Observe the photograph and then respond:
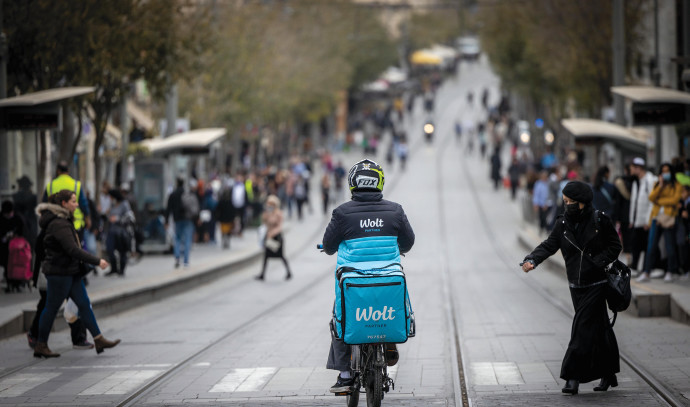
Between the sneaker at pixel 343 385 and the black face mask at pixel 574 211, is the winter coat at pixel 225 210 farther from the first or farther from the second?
the sneaker at pixel 343 385

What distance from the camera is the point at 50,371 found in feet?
39.0

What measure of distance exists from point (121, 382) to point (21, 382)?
897 millimetres

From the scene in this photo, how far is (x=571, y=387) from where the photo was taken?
985 cm

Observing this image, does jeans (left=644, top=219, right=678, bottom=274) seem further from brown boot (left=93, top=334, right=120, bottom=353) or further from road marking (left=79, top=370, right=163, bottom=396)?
road marking (left=79, top=370, right=163, bottom=396)

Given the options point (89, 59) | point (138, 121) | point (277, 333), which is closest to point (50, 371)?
point (277, 333)

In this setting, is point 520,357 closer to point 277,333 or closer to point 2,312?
point 277,333

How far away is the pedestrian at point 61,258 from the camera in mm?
12328

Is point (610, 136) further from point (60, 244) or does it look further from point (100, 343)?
point (60, 244)

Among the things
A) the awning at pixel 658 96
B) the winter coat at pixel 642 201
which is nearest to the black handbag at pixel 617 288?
the winter coat at pixel 642 201

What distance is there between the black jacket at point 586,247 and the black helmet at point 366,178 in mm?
1415

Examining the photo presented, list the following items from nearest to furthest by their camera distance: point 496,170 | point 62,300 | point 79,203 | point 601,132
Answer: point 62,300 → point 79,203 → point 601,132 → point 496,170

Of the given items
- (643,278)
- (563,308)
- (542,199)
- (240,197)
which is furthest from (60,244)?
(240,197)

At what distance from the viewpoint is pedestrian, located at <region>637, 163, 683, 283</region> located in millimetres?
17781

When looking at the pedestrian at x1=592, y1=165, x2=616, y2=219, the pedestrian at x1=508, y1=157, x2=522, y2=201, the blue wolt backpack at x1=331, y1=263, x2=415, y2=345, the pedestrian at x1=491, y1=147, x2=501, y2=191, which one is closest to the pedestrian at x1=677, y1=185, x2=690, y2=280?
the pedestrian at x1=592, y1=165, x2=616, y2=219
